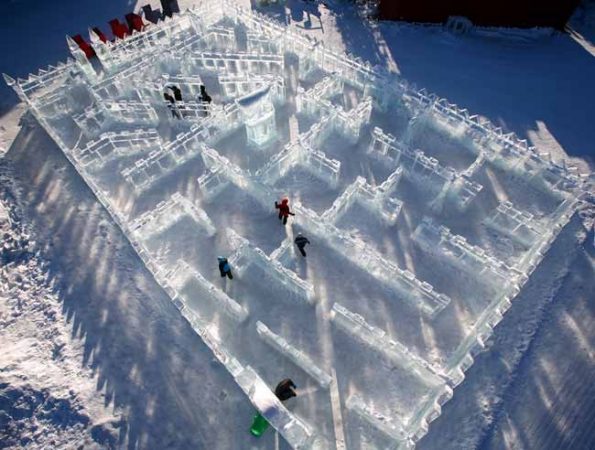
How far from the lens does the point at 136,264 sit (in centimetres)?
1498

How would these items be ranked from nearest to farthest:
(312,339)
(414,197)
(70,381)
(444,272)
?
(70,381)
(312,339)
(444,272)
(414,197)

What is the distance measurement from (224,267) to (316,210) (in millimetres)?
5163

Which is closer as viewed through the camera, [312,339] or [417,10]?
[312,339]

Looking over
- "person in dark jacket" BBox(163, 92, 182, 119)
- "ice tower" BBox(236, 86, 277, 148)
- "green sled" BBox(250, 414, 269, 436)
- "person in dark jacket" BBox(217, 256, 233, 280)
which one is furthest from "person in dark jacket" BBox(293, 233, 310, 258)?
"person in dark jacket" BBox(163, 92, 182, 119)

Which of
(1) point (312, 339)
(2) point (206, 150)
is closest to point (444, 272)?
(1) point (312, 339)

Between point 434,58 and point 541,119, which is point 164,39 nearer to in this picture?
point 434,58

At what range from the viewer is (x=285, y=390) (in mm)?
11383

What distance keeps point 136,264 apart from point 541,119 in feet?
72.6

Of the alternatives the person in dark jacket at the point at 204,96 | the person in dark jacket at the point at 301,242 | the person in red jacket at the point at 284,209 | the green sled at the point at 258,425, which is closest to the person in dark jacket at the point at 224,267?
the person in dark jacket at the point at 301,242

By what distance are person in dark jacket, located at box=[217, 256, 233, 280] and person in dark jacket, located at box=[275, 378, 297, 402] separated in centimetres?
457

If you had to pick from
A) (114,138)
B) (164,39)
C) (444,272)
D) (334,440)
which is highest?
(164,39)

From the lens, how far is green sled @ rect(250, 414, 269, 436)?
36.2ft

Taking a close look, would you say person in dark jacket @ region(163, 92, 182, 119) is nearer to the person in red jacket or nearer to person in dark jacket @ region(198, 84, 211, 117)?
person in dark jacket @ region(198, 84, 211, 117)

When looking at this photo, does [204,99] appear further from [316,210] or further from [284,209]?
[316,210]
